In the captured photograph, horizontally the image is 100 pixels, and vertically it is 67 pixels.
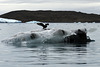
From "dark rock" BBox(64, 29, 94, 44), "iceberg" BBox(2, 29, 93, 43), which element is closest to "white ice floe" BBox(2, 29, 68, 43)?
"iceberg" BBox(2, 29, 93, 43)

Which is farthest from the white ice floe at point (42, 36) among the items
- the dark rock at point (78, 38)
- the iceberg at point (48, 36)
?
the dark rock at point (78, 38)

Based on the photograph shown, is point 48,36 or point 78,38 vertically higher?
point 48,36

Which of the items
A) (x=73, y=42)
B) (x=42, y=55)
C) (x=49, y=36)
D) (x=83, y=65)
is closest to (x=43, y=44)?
(x=49, y=36)

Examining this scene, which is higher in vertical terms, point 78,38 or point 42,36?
point 42,36

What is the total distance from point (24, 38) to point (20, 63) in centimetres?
1086

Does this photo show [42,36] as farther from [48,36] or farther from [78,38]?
[78,38]

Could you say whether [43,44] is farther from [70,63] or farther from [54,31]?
[70,63]

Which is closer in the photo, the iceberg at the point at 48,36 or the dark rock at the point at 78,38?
the iceberg at the point at 48,36

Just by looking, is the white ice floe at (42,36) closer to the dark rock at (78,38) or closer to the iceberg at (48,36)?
the iceberg at (48,36)

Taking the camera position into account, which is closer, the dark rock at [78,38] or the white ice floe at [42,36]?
the white ice floe at [42,36]

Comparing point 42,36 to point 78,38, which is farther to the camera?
point 78,38

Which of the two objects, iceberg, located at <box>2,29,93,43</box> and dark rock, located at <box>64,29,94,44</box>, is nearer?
iceberg, located at <box>2,29,93,43</box>

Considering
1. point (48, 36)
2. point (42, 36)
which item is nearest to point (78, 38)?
point (48, 36)

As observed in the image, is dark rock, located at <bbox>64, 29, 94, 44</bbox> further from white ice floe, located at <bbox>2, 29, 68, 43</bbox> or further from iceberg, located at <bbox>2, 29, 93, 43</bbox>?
white ice floe, located at <bbox>2, 29, 68, 43</bbox>
